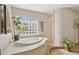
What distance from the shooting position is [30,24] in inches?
69.2

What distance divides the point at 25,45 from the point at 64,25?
0.54 m

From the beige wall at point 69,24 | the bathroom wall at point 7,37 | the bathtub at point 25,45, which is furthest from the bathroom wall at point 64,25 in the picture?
the bathroom wall at point 7,37

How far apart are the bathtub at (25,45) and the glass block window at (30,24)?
0.08 m

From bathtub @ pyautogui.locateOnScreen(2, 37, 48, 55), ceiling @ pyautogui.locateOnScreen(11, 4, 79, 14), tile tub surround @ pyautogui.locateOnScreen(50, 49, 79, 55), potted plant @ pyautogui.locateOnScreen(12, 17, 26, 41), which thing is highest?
ceiling @ pyautogui.locateOnScreen(11, 4, 79, 14)

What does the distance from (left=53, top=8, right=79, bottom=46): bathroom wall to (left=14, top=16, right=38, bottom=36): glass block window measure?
0.25 m

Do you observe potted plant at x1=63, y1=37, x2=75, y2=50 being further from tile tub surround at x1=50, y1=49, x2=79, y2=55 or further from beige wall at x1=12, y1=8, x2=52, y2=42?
beige wall at x1=12, y1=8, x2=52, y2=42

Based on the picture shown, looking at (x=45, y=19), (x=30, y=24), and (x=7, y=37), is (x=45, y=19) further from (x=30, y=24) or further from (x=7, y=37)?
(x=7, y=37)

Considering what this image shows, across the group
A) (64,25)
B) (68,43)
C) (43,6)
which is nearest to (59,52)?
(68,43)

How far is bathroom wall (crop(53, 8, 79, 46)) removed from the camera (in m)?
1.73

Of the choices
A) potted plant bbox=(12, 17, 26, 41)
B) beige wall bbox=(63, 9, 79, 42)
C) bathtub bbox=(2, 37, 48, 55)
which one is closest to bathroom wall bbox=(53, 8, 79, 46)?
beige wall bbox=(63, 9, 79, 42)

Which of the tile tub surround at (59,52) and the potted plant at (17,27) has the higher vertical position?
the potted plant at (17,27)

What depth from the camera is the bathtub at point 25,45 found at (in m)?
1.69

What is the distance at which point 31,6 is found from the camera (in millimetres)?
1740

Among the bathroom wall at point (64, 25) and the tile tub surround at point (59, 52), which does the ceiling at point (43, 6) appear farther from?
the tile tub surround at point (59, 52)
